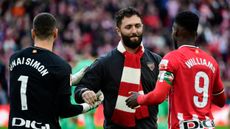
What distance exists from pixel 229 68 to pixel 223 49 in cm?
125

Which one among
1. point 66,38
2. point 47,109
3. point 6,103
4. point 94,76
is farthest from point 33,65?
point 66,38

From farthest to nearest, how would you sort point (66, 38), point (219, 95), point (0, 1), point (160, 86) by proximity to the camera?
1. point (0, 1)
2. point (66, 38)
3. point (219, 95)
4. point (160, 86)

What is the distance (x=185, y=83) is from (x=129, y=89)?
1.13m

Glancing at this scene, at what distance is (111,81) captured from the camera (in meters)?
9.20

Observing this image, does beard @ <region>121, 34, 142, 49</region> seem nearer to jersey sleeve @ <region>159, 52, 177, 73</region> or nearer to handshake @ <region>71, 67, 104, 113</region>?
handshake @ <region>71, 67, 104, 113</region>

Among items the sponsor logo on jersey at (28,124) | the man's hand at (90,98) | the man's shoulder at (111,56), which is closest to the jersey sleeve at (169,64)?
the man's hand at (90,98)

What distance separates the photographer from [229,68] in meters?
24.7

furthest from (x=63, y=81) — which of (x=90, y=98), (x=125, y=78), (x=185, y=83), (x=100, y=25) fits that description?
(x=100, y=25)

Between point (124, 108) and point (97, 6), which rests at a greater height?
point (97, 6)

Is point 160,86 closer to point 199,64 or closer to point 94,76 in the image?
point 199,64

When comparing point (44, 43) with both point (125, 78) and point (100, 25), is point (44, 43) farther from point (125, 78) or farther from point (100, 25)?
point (100, 25)

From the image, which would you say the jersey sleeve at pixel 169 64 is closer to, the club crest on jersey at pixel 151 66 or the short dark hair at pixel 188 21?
the short dark hair at pixel 188 21

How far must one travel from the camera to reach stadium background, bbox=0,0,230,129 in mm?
23697

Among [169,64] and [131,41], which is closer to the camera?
[169,64]
